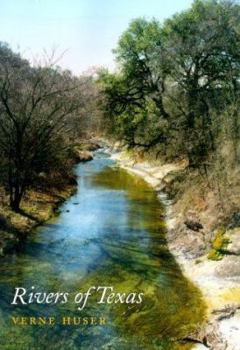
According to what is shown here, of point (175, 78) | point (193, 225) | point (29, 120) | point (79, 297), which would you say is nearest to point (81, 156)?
point (175, 78)

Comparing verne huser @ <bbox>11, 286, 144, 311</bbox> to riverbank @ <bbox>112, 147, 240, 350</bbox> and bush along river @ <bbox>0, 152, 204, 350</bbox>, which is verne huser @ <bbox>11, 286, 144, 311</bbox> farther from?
riverbank @ <bbox>112, 147, 240, 350</bbox>

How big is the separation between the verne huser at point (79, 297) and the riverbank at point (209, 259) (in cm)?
253

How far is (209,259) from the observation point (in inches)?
739

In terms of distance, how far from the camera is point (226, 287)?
16344 millimetres

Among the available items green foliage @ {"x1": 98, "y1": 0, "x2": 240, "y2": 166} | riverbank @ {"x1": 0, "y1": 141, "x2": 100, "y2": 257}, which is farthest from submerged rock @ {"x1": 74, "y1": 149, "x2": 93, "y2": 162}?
green foliage @ {"x1": 98, "y1": 0, "x2": 240, "y2": 166}

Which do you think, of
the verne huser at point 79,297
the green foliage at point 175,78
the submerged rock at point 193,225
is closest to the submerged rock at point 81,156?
the green foliage at point 175,78

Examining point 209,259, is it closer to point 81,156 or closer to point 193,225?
point 193,225

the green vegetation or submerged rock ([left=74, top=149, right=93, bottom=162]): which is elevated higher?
submerged rock ([left=74, top=149, right=93, bottom=162])

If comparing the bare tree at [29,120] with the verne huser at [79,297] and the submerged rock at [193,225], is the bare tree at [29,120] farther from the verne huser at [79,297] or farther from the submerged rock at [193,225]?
the verne huser at [79,297]

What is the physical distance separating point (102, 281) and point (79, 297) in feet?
5.50

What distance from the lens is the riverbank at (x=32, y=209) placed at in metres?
21.8

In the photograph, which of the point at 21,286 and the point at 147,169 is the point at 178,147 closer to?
the point at 147,169

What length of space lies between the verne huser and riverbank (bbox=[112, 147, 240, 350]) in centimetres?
253

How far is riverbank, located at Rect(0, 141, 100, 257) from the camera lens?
2181cm
